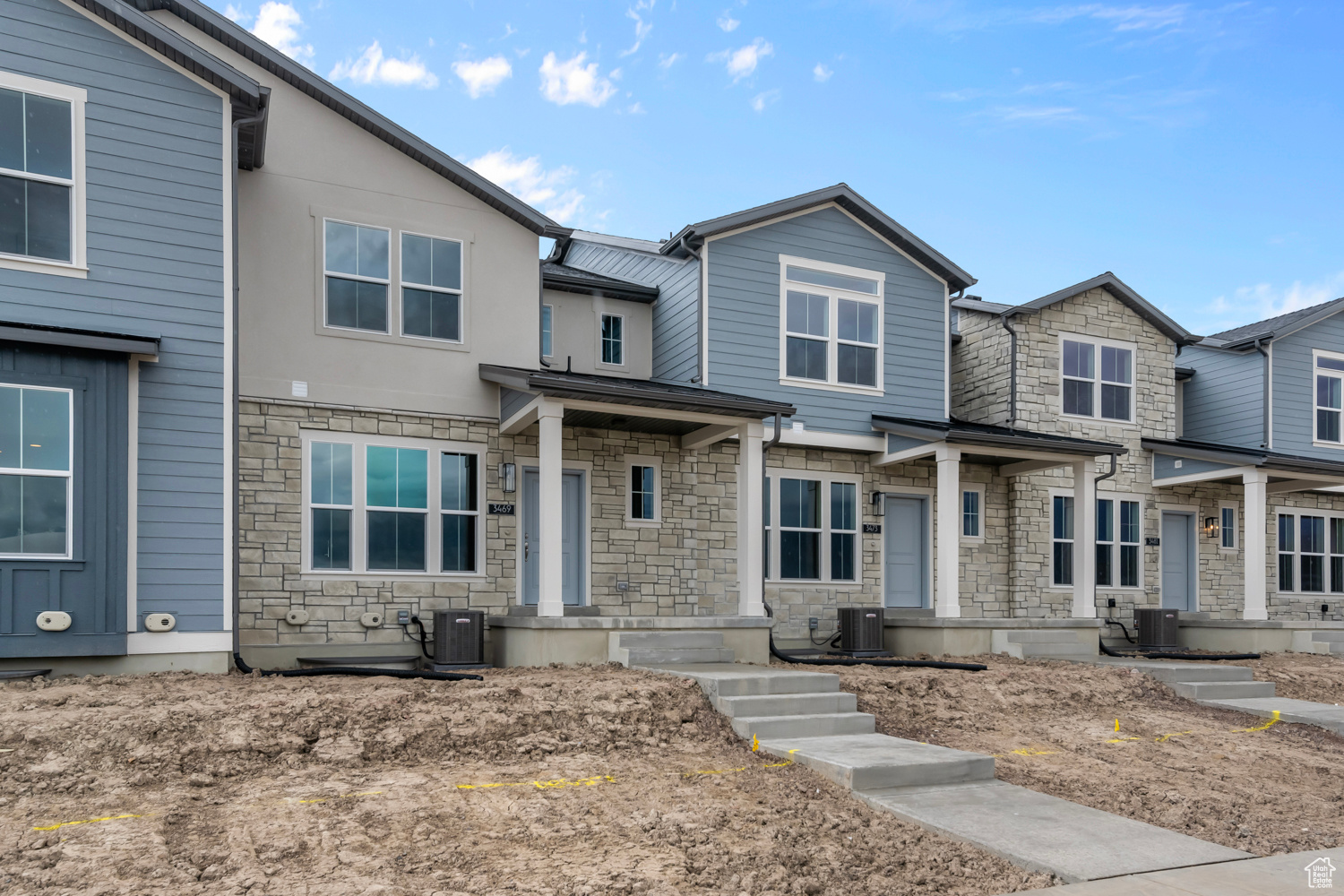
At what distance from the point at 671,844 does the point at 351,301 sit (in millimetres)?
7611

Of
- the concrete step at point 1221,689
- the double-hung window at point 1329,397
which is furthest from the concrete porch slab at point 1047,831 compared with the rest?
the double-hung window at point 1329,397

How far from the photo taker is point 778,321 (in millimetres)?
13805

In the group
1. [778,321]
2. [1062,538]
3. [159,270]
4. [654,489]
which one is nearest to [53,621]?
[159,270]

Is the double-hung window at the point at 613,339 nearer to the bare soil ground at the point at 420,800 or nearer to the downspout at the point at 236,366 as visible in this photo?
the downspout at the point at 236,366

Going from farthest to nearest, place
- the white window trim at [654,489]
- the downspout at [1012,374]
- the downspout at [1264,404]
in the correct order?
the downspout at [1264,404]
the downspout at [1012,374]
the white window trim at [654,489]

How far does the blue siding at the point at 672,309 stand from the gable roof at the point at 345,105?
2.30m

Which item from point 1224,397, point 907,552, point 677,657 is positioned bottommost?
point 677,657

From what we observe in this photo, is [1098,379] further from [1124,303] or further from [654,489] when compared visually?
[654,489]

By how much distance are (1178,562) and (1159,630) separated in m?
2.25

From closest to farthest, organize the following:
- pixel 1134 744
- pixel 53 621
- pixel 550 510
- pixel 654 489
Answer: pixel 53 621, pixel 1134 744, pixel 550 510, pixel 654 489

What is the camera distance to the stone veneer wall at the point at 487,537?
1045cm

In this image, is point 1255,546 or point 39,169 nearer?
point 39,169

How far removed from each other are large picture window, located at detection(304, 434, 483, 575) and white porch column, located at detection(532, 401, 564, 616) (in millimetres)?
1304

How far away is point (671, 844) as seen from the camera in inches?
219
